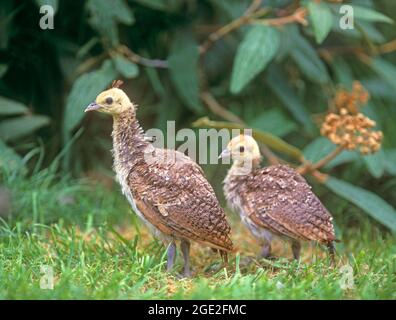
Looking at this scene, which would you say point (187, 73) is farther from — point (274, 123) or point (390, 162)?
point (390, 162)

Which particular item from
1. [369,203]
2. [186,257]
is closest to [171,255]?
[186,257]

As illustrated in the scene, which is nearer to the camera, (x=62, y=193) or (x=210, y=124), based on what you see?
(x=210, y=124)

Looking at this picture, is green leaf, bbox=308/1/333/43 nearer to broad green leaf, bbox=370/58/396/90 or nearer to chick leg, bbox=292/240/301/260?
broad green leaf, bbox=370/58/396/90

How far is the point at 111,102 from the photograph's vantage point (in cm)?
407

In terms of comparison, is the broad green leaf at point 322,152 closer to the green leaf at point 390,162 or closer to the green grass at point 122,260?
the green leaf at point 390,162

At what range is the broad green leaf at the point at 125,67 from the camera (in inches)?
198

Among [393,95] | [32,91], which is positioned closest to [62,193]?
[32,91]

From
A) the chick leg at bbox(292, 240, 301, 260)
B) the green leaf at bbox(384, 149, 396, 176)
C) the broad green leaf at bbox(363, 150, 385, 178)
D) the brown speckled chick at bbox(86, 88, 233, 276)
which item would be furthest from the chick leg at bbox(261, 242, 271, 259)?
the green leaf at bbox(384, 149, 396, 176)

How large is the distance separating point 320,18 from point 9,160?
2.01 meters

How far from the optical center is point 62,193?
16.6ft
